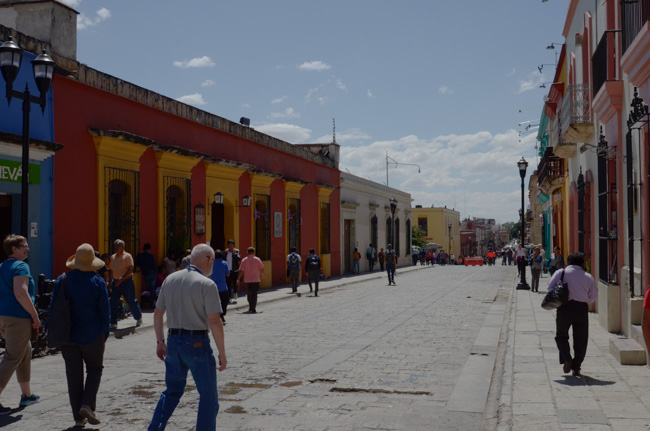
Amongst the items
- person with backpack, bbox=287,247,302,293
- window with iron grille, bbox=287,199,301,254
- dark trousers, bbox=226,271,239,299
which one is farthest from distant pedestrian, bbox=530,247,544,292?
window with iron grille, bbox=287,199,301,254

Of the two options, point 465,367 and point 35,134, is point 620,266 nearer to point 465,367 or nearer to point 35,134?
point 465,367

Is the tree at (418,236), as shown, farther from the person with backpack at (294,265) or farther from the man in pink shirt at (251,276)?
the man in pink shirt at (251,276)

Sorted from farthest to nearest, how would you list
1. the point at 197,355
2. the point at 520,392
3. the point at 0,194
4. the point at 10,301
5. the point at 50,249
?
the point at 50,249, the point at 0,194, the point at 520,392, the point at 10,301, the point at 197,355

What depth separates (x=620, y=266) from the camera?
435 inches

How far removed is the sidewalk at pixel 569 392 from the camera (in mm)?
5723

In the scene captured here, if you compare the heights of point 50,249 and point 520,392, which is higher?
point 50,249

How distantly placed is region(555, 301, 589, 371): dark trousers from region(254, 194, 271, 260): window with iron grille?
667 inches

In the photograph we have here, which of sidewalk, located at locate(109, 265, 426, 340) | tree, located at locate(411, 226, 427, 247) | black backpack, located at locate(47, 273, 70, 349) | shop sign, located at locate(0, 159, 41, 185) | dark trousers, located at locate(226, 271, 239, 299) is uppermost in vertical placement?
shop sign, located at locate(0, 159, 41, 185)

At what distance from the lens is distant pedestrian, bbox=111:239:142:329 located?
12.2 metres

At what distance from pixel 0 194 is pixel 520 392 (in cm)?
969

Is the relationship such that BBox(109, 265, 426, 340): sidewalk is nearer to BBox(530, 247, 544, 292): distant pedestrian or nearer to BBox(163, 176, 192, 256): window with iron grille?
BBox(163, 176, 192, 256): window with iron grille

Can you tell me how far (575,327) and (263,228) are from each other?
17429 mm

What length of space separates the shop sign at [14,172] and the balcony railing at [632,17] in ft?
32.5

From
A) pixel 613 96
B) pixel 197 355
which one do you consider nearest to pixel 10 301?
pixel 197 355
